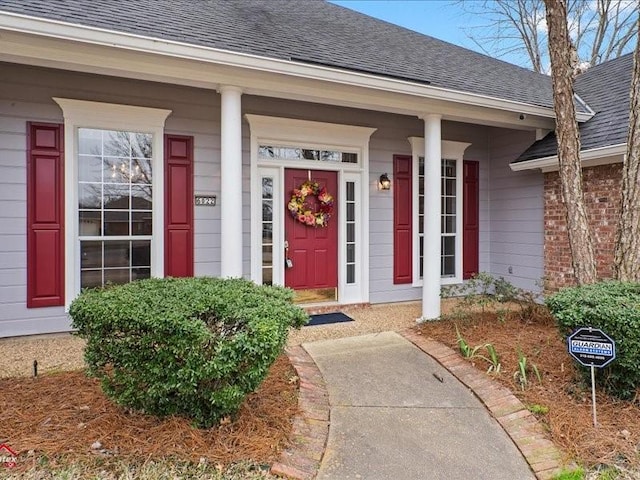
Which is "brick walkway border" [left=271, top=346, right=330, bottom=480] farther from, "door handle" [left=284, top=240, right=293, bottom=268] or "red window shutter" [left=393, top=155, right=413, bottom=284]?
"red window shutter" [left=393, top=155, right=413, bottom=284]

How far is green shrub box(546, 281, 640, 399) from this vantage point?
9.75ft

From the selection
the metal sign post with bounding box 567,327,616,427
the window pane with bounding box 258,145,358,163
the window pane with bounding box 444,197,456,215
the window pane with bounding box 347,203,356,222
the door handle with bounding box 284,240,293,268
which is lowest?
the metal sign post with bounding box 567,327,616,427

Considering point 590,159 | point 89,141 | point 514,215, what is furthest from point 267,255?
point 590,159

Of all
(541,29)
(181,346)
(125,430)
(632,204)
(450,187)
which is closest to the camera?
(181,346)

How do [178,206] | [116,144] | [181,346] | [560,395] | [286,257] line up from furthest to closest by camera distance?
1. [286,257]
2. [178,206]
3. [116,144]
4. [560,395]
5. [181,346]

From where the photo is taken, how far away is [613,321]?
9.89 feet

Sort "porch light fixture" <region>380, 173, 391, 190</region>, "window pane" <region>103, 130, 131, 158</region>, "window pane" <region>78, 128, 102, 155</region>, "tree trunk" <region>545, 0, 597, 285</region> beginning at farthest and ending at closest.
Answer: "porch light fixture" <region>380, 173, 391, 190</region> < "window pane" <region>103, 130, 131, 158</region> < "window pane" <region>78, 128, 102, 155</region> < "tree trunk" <region>545, 0, 597, 285</region>

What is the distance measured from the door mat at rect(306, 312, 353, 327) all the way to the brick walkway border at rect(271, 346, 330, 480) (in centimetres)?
158

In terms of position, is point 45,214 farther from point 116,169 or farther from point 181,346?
point 181,346

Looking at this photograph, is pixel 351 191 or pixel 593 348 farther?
pixel 351 191

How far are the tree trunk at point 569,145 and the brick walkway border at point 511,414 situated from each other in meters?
1.62

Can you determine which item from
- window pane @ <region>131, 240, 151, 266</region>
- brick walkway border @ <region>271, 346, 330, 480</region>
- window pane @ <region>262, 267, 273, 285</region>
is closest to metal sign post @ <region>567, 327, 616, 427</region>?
brick walkway border @ <region>271, 346, 330, 480</region>

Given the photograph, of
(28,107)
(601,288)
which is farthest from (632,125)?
(28,107)

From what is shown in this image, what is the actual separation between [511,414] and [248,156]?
4198 millimetres
